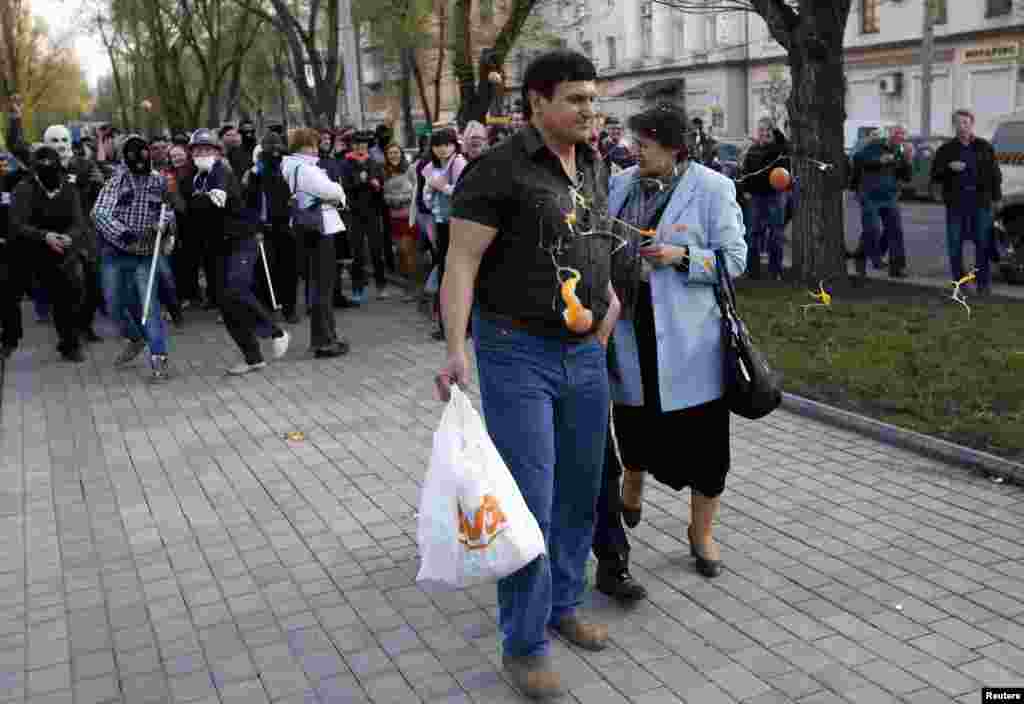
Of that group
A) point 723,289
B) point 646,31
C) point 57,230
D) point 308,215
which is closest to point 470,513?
point 723,289

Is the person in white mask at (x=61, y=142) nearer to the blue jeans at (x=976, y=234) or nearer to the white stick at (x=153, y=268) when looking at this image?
the white stick at (x=153, y=268)

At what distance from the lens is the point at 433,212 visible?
1038 centimetres

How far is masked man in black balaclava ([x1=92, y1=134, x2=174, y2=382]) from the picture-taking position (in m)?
9.30

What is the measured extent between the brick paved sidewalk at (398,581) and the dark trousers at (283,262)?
457cm

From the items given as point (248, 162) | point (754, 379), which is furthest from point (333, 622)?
point (248, 162)

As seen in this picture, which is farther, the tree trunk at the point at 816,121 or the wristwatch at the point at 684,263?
the tree trunk at the point at 816,121

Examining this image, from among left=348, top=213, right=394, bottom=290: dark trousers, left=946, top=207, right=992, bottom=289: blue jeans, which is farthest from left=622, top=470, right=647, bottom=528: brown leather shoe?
left=348, top=213, right=394, bottom=290: dark trousers

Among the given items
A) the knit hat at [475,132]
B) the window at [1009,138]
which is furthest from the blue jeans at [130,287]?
the window at [1009,138]

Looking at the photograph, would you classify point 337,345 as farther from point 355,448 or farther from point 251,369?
point 355,448

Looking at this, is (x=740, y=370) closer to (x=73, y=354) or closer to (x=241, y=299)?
(x=241, y=299)

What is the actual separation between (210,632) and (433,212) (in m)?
6.24

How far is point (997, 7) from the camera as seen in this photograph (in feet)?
116

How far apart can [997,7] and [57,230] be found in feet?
106

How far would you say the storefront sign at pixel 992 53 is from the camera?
34.3 metres
